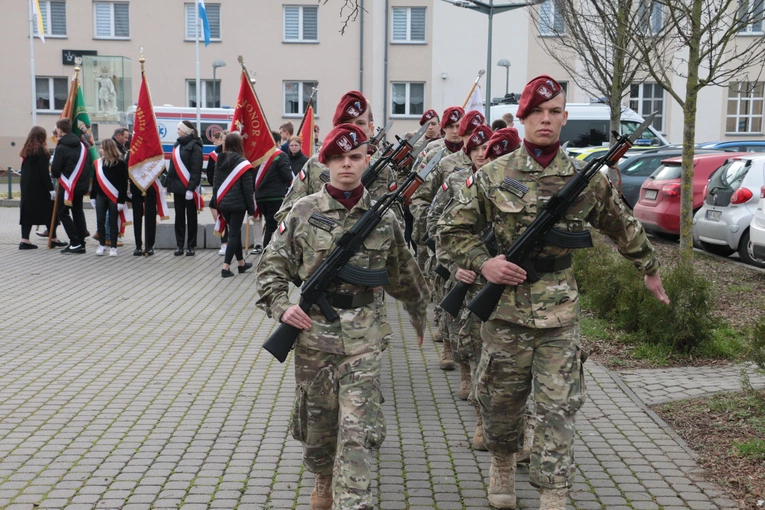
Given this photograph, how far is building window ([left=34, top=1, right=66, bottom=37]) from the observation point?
129 feet

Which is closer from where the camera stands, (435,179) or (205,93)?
(435,179)

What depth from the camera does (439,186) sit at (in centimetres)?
763

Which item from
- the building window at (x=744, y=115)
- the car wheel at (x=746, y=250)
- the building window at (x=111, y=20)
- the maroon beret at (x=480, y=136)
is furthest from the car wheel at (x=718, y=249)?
the building window at (x=111, y=20)

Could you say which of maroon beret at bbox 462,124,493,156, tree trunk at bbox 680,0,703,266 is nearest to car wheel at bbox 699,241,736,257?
tree trunk at bbox 680,0,703,266

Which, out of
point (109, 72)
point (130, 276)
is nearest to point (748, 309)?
point (130, 276)

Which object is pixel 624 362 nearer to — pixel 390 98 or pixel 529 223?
pixel 529 223

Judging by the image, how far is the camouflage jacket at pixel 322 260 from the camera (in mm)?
4430

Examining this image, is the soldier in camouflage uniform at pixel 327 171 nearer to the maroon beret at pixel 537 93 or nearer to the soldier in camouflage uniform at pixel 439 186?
the soldier in camouflage uniform at pixel 439 186

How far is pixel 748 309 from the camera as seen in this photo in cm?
992

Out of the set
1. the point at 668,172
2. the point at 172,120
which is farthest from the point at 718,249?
the point at 172,120

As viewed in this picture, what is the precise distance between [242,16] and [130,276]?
27357mm

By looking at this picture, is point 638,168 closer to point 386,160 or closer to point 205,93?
point 386,160

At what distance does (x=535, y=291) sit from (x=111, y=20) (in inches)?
1496

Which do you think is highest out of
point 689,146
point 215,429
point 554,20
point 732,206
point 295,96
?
point 554,20
